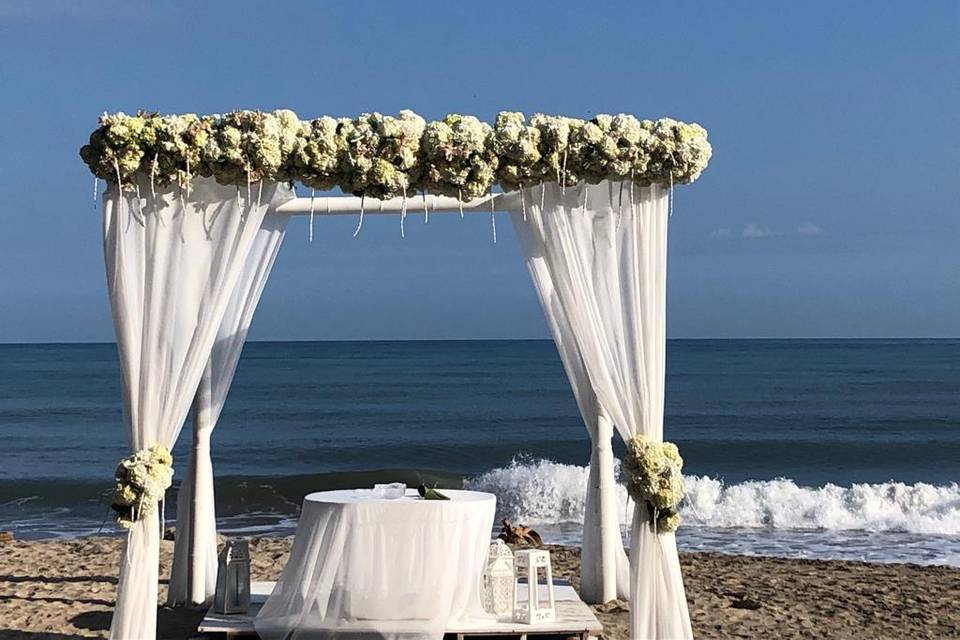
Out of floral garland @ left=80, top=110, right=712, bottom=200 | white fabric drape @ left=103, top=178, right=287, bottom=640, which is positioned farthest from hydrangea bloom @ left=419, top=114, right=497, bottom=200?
white fabric drape @ left=103, top=178, right=287, bottom=640

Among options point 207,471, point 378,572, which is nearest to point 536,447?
point 207,471

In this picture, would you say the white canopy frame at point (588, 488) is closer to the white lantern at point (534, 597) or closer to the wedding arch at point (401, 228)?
the wedding arch at point (401, 228)

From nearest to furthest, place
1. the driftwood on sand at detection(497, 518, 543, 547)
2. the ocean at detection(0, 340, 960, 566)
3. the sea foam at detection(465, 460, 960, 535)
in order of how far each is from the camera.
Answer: the driftwood on sand at detection(497, 518, 543, 547)
the sea foam at detection(465, 460, 960, 535)
the ocean at detection(0, 340, 960, 566)

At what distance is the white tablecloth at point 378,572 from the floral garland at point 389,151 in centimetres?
152

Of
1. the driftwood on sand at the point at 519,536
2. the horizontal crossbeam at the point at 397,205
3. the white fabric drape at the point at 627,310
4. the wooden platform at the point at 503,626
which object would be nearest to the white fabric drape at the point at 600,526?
the horizontal crossbeam at the point at 397,205

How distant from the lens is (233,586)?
21.0 ft

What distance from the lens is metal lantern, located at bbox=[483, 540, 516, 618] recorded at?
6145mm

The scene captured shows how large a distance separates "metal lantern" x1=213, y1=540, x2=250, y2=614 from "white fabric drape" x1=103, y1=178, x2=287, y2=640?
787mm

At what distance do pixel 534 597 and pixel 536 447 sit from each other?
17641 millimetres

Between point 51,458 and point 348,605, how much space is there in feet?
56.5

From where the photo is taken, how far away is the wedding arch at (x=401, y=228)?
5.55 m

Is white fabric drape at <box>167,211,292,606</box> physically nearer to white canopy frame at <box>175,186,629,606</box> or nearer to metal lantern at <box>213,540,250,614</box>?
white canopy frame at <box>175,186,629,606</box>

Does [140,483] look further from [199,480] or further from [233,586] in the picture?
[199,480]

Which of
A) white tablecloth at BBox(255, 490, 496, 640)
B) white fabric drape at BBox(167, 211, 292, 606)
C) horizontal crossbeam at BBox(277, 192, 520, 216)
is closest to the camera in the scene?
white tablecloth at BBox(255, 490, 496, 640)
